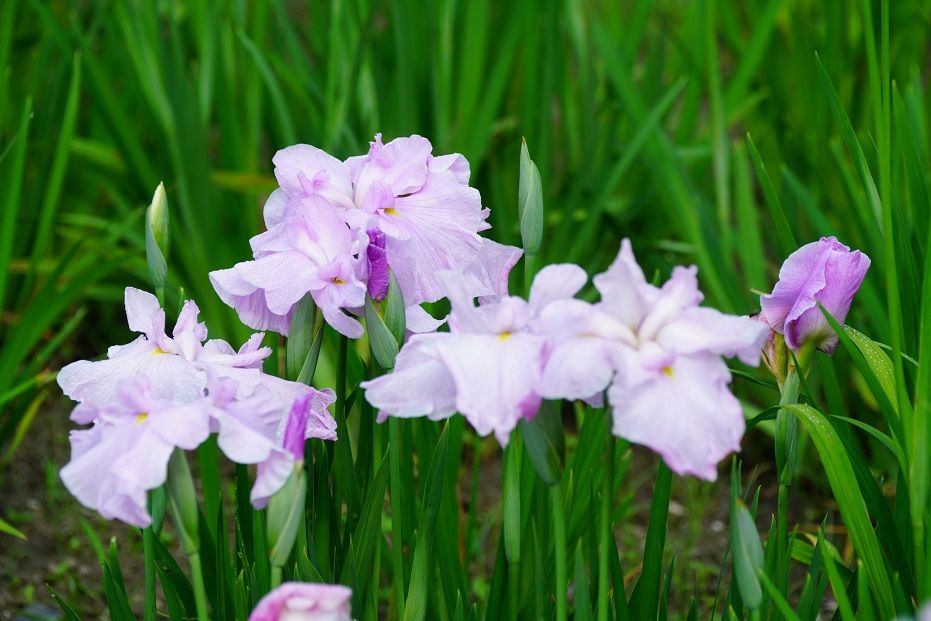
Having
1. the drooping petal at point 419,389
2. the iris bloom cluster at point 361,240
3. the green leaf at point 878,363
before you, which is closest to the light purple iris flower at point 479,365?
the drooping petal at point 419,389

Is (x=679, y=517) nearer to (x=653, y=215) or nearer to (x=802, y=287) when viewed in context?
(x=653, y=215)

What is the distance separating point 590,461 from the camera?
4.06 feet

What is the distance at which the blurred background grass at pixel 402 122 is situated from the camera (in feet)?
6.45

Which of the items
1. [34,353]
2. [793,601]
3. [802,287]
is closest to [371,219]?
[802,287]

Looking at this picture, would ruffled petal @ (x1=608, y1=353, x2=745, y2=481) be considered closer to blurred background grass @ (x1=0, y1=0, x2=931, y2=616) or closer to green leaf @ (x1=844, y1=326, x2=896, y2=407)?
green leaf @ (x1=844, y1=326, x2=896, y2=407)

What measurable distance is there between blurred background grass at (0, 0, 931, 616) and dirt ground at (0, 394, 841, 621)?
63 millimetres

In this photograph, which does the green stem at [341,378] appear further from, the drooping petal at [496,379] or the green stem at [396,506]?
the drooping petal at [496,379]

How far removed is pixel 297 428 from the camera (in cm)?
79

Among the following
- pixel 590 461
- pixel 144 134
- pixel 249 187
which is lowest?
pixel 590 461

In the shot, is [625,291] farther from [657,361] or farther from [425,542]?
[425,542]

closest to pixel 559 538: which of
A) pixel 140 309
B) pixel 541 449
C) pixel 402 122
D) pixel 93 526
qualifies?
pixel 541 449

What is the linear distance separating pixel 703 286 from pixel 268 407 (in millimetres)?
1466

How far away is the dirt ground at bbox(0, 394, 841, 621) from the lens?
1.60m

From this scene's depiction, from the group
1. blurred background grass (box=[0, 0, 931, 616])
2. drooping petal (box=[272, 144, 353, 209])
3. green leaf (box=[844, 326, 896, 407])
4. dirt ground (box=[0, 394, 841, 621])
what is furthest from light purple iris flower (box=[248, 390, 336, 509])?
blurred background grass (box=[0, 0, 931, 616])
